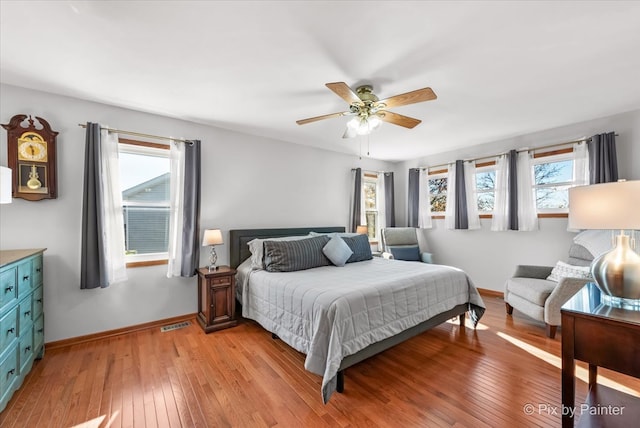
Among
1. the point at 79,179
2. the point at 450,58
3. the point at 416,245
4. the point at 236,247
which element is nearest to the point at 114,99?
the point at 79,179

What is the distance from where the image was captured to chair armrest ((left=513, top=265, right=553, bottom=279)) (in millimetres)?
3455

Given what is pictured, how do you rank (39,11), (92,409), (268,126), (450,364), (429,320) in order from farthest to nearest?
(268,126) → (429,320) → (450,364) → (92,409) → (39,11)

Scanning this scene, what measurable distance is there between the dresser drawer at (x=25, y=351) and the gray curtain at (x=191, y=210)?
1324mm

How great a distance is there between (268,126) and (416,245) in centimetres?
346

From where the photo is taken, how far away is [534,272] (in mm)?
3518

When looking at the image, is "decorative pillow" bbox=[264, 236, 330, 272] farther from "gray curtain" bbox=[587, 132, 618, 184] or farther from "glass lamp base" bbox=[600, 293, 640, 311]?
"gray curtain" bbox=[587, 132, 618, 184]

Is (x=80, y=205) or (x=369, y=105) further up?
(x=369, y=105)

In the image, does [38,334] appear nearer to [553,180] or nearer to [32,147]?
[32,147]

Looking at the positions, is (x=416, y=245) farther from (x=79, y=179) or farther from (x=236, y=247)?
(x=79, y=179)

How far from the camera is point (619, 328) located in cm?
126

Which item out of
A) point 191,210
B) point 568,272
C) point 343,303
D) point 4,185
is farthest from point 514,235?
point 4,185

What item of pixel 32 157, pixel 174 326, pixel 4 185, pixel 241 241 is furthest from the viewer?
pixel 241 241

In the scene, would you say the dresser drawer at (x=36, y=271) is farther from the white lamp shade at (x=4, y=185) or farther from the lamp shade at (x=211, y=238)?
the lamp shade at (x=211, y=238)

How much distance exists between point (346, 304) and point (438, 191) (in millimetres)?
4002
